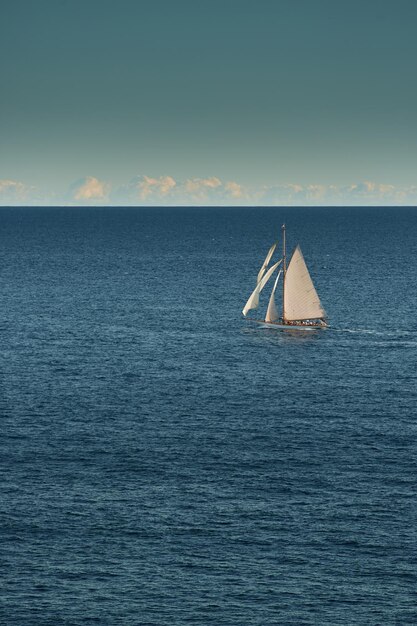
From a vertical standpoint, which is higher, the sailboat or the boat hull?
the sailboat

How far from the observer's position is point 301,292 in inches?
6452

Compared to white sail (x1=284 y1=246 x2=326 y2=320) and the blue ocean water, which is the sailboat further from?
the blue ocean water

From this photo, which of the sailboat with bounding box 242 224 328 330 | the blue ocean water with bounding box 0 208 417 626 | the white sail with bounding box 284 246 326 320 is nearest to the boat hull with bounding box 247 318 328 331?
the sailboat with bounding box 242 224 328 330

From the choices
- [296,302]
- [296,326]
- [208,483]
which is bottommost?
[208,483]

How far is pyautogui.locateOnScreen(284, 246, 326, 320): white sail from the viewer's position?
163500 mm

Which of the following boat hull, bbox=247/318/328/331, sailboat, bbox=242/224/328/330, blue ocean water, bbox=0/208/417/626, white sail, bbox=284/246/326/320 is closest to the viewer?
blue ocean water, bbox=0/208/417/626

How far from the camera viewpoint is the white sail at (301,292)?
16350 centimetres

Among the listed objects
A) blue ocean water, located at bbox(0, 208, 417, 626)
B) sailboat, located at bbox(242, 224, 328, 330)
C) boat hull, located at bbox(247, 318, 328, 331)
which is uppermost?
sailboat, located at bbox(242, 224, 328, 330)

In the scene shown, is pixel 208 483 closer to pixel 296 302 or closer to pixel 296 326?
pixel 296 326

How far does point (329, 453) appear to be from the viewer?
95.9 meters

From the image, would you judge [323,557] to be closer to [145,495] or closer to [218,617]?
[218,617]

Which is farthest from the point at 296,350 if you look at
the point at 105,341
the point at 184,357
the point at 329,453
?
the point at 329,453

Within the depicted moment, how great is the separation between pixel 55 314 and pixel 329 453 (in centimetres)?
9008

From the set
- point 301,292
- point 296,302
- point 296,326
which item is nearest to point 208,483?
point 296,326
